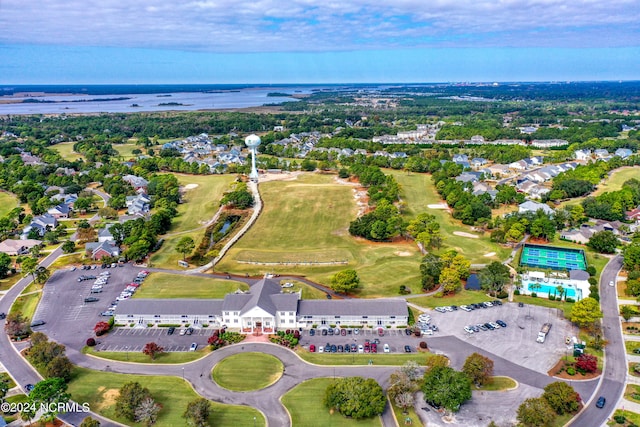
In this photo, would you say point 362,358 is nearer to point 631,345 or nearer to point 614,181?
point 631,345

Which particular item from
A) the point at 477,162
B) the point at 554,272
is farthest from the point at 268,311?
the point at 477,162

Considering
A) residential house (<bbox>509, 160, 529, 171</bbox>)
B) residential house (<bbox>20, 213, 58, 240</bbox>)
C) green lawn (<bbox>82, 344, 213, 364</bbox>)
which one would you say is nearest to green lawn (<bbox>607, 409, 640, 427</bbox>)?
green lawn (<bbox>82, 344, 213, 364</bbox>)

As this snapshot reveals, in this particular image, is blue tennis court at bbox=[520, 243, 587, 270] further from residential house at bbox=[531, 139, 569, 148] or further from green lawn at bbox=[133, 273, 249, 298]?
residential house at bbox=[531, 139, 569, 148]

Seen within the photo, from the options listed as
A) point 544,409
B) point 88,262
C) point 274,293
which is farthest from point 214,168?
point 544,409

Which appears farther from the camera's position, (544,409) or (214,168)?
(214,168)

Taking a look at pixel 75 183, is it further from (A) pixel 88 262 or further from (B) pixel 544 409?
(B) pixel 544 409

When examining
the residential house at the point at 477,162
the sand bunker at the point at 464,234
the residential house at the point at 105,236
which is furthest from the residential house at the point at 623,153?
the residential house at the point at 105,236

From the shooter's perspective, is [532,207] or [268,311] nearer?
[268,311]
